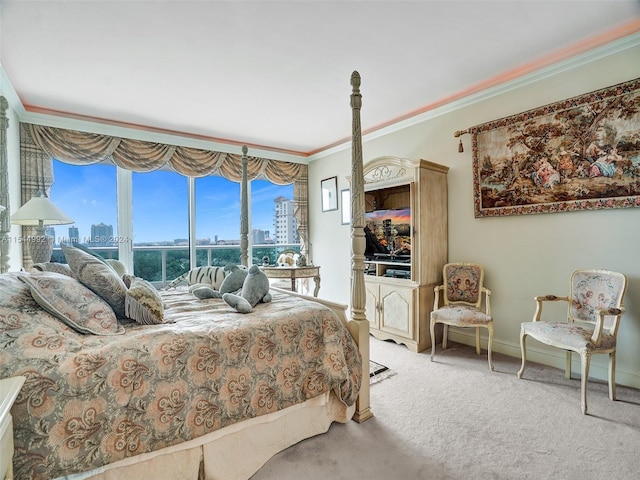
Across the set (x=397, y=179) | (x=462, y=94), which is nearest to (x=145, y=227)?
(x=397, y=179)

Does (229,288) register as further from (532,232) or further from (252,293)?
(532,232)

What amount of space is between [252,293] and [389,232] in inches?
82.2

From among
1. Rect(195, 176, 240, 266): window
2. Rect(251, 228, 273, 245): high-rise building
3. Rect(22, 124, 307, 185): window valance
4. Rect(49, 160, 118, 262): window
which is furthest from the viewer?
Rect(251, 228, 273, 245): high-rise building

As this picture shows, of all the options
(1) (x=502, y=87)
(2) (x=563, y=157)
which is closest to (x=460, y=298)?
(2) (x=563, y=157)

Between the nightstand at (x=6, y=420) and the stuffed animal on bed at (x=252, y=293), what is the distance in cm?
110

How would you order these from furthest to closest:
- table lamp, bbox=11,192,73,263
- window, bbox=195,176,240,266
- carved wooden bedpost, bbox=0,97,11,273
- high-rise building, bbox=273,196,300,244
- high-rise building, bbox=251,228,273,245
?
high-rise building, bbox=273,196,300,244
high-rise building, bbox=251,228,273,245
window, bbox=195,176,240,266
table lamp, bbox=11,192,73,263
carved wooden bedpost, bbox=0,97,11,273

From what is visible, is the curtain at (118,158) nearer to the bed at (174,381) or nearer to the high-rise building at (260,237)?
the high-rise building at (260,237)

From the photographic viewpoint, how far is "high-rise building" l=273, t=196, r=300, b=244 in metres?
5.41

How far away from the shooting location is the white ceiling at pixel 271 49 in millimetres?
2006

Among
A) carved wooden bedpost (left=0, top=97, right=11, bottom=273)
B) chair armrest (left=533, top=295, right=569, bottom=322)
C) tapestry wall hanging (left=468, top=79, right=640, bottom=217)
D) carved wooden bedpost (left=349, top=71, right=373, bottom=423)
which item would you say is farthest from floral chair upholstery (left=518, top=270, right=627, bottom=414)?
carved wooden bedpost (left=0, top=97, right=11, bottom=273)

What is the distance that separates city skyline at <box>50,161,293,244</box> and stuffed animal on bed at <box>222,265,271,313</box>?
2.61 meters

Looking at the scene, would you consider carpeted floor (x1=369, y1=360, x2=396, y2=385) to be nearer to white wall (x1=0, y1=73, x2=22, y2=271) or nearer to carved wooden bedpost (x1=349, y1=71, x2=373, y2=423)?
carved wooden bedpost (x1=349, y1=71, x2=373, y2=423)

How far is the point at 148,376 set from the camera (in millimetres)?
1314

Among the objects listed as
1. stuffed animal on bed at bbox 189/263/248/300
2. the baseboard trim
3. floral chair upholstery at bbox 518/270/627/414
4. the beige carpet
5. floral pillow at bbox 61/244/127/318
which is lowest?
the beige carpet
